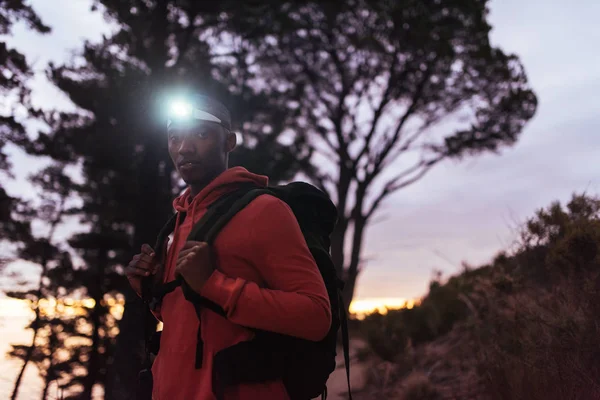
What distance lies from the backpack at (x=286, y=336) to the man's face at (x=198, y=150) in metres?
0.15

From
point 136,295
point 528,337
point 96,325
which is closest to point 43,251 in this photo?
point 96,325

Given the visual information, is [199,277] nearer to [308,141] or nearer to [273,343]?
[273,343]

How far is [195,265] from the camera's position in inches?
64.3

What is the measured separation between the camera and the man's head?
6.49 feet

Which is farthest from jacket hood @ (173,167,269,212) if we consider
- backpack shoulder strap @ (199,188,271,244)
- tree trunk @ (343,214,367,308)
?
tree trunk @ (343,214,367,308)

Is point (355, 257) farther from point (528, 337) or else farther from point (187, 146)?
point (187, 146)

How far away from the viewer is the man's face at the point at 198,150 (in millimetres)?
1976

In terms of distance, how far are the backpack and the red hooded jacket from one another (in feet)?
0.12

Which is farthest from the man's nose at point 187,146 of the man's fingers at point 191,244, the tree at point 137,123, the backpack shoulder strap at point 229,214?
the tree at point 137,123

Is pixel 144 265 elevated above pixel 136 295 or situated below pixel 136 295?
below

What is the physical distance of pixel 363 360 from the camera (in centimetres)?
A: 906

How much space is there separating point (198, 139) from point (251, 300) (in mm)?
687

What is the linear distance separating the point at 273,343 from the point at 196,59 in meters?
11.2

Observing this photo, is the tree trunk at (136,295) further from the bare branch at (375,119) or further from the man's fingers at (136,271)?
the bare branch at (375,119)
